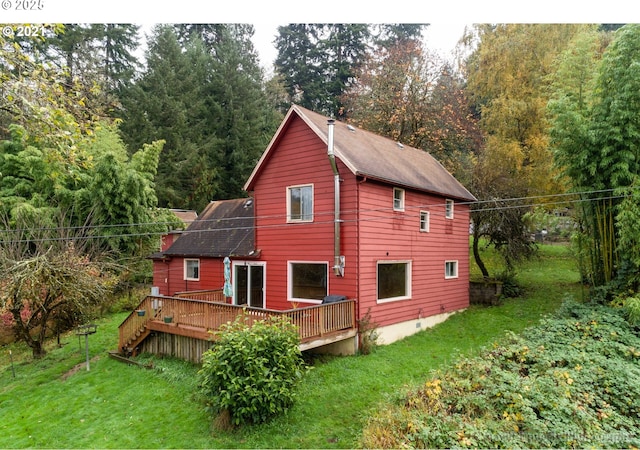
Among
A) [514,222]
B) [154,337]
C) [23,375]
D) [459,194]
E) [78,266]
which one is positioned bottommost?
[23,375]

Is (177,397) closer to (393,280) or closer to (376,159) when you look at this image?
(393,280)

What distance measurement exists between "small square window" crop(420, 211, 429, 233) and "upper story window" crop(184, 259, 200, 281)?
348 inches

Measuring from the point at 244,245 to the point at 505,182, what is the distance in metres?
11.8

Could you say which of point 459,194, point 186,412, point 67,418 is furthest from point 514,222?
point 67,418

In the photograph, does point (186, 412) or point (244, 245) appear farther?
point (244, 245)

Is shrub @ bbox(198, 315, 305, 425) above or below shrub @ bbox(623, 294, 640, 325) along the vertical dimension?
below

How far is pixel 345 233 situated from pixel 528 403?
6.02 metres

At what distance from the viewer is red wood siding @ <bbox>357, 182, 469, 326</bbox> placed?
10703 mm

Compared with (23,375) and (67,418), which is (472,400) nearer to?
(67,418)

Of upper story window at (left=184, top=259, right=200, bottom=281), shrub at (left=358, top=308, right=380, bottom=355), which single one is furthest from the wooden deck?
upper story window at (left=184, top=259, right=200, bottom=281)

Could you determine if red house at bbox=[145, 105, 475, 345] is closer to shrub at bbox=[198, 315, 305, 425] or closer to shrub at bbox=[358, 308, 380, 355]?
shrub at bbox=[358, 308, 380, 355]

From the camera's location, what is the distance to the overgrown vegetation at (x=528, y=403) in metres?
5.25

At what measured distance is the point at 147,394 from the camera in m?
9.02

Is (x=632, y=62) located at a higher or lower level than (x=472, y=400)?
higher
